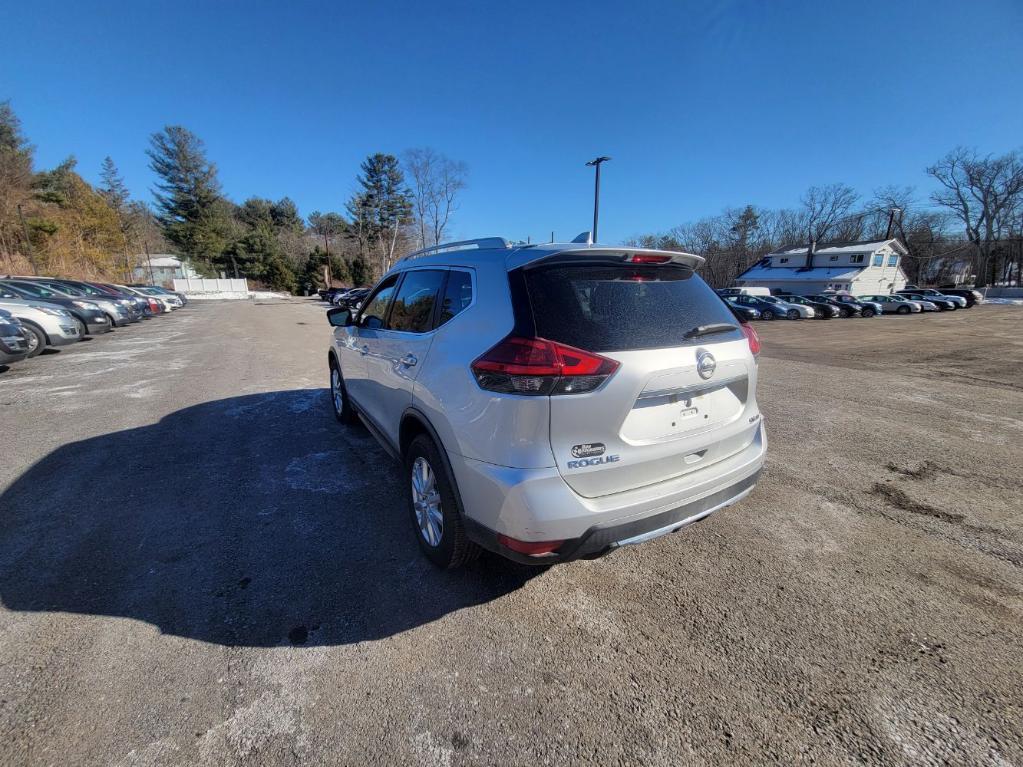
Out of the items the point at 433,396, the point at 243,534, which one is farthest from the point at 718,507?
the point at 243,534

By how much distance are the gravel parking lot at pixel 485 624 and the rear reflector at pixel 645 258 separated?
1758 mm

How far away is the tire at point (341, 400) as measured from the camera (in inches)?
193

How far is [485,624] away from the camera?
86.1 inches

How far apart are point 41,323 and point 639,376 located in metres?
13.6

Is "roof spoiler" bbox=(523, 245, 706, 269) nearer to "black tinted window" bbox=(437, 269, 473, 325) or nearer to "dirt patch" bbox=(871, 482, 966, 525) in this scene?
"black tinted window" bbox=(437, 269, 473, 325)

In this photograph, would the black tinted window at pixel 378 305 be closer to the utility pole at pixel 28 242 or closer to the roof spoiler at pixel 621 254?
the roof spoiler at pixel 621 254

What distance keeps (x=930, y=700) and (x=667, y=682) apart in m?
1.02

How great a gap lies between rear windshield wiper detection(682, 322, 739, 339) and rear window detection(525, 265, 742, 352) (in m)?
0.02

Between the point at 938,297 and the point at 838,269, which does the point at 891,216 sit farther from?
the point at 938,297

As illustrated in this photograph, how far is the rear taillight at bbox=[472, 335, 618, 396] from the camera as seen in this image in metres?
1.86

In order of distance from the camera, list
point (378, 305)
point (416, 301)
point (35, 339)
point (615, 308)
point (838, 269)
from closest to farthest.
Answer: point (615, 308) → point (416, 301) → point (378, 305) → point (35, 339) → point (838, 269)

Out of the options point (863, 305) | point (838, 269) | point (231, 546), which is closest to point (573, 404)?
point (231, 546)

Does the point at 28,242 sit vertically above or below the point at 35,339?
above

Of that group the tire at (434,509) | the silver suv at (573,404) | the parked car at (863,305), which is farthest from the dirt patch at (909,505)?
the parked car at (863,305)
